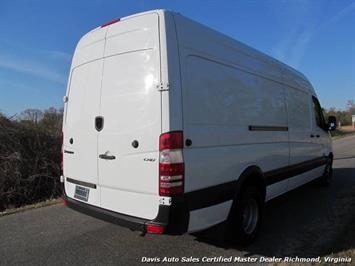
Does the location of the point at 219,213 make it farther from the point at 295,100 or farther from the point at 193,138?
the point at 295,100

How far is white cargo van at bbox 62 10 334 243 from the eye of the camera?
3387mm

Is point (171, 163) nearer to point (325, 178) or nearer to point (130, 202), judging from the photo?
point (130, 202)

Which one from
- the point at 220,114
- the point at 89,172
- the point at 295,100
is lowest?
the point at 89,172

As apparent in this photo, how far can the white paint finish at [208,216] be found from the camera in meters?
3.54

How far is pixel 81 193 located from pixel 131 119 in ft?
4.70

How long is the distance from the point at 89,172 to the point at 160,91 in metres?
1.58

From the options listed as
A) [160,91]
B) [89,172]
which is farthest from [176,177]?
[89,172]

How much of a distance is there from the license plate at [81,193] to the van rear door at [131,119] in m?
0.37

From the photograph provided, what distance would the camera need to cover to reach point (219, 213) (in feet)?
12.9

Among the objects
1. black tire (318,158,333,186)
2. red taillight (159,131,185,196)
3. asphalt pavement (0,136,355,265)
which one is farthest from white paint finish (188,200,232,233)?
black tire (318,158,333,186)

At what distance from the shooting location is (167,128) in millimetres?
3314

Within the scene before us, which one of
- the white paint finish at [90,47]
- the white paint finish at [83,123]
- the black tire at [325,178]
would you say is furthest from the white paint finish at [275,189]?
the white paint finish at [90,47]

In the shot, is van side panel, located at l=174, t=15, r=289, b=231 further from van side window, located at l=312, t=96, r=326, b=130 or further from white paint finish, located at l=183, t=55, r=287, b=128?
van side window, located at l=312, t=96, r=326, b=130

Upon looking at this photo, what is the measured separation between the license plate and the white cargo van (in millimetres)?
13
